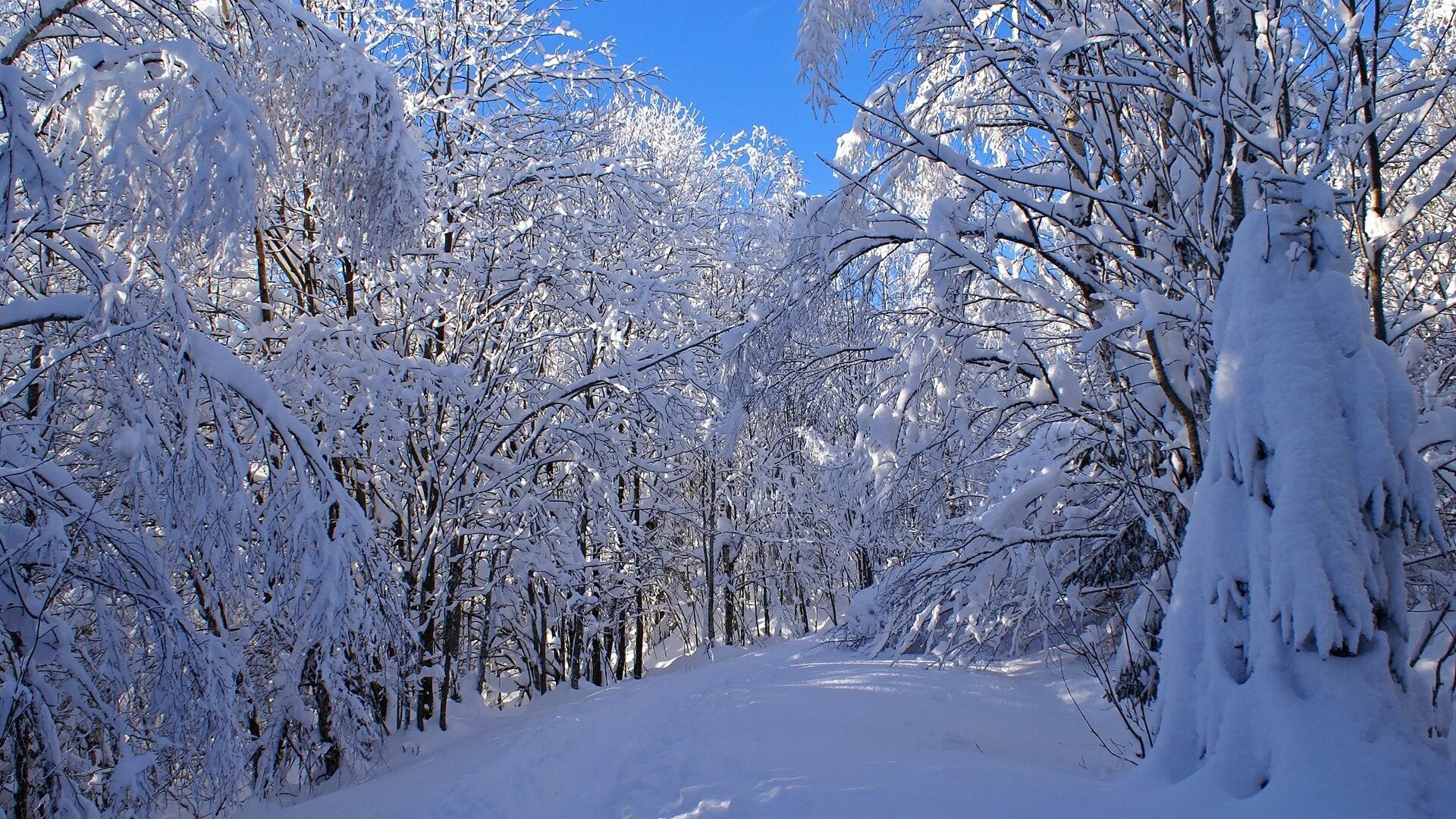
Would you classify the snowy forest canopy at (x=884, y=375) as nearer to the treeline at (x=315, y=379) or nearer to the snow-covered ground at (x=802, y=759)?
the treeline at (x=315, y=379)

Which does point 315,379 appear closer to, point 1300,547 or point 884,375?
point 884,375

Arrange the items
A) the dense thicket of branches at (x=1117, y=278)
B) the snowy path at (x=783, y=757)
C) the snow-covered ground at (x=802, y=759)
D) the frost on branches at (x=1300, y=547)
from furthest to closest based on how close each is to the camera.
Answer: the snowy path at (x=783, y=757), the snow-covered ground at (x=802, y=759), the dense thicket of branches at (x=1117, y=278), the frost on branches at (x=1300, y=547)

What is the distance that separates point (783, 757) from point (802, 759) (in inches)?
7.1

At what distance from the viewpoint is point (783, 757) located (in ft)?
16.7

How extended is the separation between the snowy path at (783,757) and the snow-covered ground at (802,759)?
0.06ft

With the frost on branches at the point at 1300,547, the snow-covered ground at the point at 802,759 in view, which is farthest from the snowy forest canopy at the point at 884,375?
the snow-covered ground at the point at 802,759

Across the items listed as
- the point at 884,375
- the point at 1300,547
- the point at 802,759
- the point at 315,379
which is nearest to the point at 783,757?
the point at 802,759

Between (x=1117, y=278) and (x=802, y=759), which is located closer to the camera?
(x=802, y=759)

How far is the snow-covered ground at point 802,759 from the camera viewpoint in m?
3.41

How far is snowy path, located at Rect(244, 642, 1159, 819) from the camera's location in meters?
3.77

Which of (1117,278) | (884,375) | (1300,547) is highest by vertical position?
(1117,278)

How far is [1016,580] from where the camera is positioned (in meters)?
5.63

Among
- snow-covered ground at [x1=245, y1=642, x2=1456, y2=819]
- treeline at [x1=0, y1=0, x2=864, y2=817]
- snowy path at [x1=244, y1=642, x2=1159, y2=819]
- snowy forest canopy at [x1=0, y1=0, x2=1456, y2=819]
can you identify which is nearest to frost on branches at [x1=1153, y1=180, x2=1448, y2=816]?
snowy forest canopy at [x1=0, y1=0, x2=1456, y2=819]

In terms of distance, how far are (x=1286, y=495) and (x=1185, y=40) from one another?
243 cm
